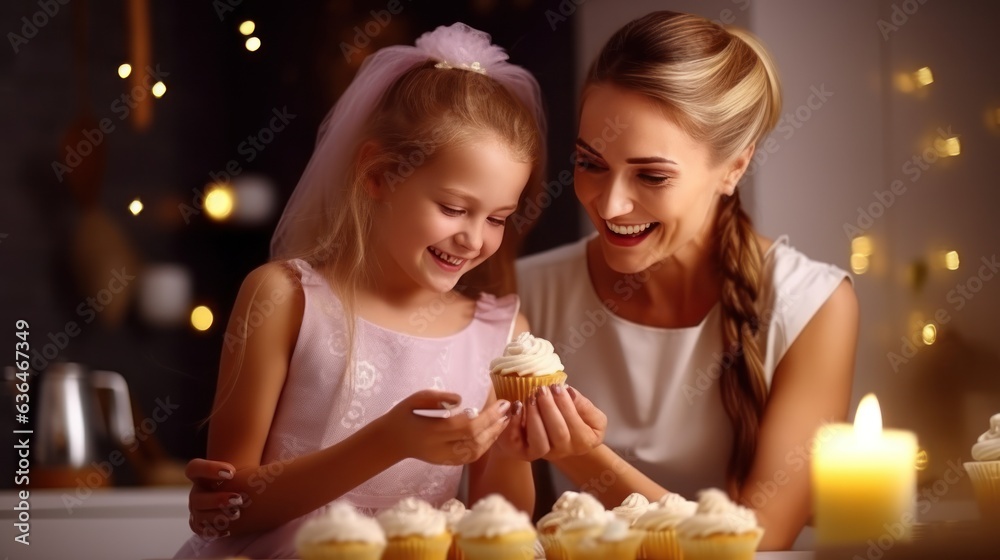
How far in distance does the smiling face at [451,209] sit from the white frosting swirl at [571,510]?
0.56 m

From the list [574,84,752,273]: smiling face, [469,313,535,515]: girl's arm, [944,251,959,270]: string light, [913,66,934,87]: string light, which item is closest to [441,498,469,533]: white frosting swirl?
[469,313,535,515]: girl's arm

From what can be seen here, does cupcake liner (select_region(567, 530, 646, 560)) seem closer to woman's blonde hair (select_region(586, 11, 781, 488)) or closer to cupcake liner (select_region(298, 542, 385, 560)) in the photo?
cupcake liner (select_region(298, 542, 385, 560))

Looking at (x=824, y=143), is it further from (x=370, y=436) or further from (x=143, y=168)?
(x=143, y=168)

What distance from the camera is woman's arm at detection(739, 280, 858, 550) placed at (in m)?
1.91

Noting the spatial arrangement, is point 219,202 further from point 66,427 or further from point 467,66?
point 467,66

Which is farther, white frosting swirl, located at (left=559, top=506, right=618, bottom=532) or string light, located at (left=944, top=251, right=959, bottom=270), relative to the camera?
string light, located at (left=944, top=251, right=959, bottom=270)

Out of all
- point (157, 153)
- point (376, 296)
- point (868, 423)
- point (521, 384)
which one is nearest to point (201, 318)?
point (157, 153)

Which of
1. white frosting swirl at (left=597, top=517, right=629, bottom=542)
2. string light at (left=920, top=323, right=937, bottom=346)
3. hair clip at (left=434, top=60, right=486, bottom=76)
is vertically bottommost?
white frosting swirl at (left=597, top=517, right=629, bottom=542)

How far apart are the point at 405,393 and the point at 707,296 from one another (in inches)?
26.6

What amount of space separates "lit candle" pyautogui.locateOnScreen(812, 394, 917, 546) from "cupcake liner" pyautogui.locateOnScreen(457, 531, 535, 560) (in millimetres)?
327

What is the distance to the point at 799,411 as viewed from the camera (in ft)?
6.43

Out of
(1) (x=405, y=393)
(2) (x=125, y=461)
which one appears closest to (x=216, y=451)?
(1) (x=405, y=393)

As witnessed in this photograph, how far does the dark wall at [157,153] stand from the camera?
9.77 ft

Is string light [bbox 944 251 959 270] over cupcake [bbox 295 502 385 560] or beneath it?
over
